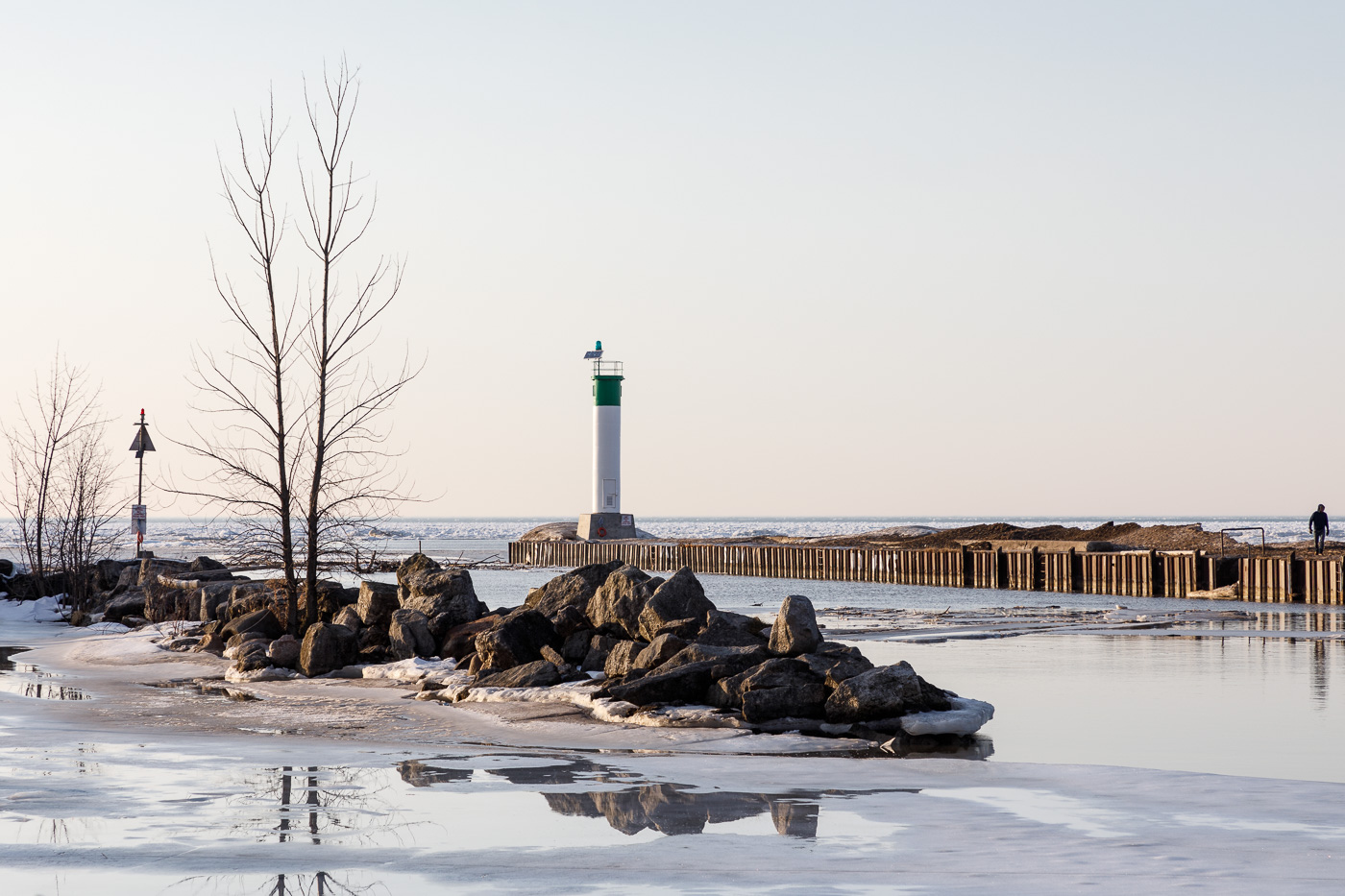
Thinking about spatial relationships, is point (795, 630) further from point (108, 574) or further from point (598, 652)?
point (108, 574)

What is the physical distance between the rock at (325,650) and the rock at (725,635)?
15.8ft

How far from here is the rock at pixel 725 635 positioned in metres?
14.2

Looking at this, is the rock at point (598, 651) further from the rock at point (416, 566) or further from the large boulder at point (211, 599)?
the large boulder at point (211, 599)

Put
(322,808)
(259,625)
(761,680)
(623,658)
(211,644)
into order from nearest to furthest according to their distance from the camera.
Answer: (322,808) → (761,680) → (623,658) → (259,625) → (211,644)

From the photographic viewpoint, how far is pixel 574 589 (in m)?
17.1

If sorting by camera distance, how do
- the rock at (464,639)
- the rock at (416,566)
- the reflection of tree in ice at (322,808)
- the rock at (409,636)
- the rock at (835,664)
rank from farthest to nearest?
the rock at (416,566), the rock at (409,636), the rock at (464,639), the rock at (835,664), the reflection of tree in ice at (322,808)

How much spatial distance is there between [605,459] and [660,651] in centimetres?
4805

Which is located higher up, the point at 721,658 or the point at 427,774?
the point at 721,658

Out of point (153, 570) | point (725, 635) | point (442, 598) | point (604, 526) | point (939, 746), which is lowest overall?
point (939, 746)

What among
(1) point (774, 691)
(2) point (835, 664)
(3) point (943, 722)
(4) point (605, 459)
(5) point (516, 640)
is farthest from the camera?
(4) point (605, 459)

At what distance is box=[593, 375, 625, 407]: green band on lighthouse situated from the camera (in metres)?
62.1

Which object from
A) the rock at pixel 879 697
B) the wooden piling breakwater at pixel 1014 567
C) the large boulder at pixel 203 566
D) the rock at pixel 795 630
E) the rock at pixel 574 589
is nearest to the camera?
the rock at pixel 879 697

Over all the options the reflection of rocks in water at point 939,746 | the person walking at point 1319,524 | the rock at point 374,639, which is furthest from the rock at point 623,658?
the person walking at point 1319,524

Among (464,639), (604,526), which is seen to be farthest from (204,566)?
(604,526)
